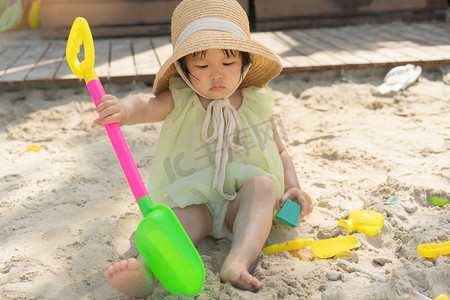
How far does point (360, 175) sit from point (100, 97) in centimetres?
106

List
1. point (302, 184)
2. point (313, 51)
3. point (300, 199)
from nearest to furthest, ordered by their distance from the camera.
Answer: point (300, 199) < point (302, 184) < point (313, 51)

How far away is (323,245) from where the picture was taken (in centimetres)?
144

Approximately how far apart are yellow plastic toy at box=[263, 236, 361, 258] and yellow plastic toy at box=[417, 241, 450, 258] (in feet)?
0.56

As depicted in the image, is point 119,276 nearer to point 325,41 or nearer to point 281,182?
point 281,182

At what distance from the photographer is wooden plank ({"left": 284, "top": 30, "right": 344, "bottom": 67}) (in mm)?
3016

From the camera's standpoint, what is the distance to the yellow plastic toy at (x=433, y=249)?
1.32 m

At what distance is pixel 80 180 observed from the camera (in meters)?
1.98

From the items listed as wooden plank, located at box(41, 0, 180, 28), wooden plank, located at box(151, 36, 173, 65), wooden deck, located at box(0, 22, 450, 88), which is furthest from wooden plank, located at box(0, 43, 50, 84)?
wooden plank, located at box(151, 36, 173, 65)

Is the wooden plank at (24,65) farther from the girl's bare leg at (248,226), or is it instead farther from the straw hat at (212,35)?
the girl's bare leg at (248,226)

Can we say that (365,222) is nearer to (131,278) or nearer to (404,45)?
(131,278)

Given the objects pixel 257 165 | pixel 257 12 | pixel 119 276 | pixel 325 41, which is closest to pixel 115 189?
pixel 257 165

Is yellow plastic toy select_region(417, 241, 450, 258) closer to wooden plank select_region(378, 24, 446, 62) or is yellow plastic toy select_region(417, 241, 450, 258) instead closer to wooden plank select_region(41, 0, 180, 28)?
wooden plank select_region(378, 24, 446, 62)

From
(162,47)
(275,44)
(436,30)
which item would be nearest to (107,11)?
(162,47)

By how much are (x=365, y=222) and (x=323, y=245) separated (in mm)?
168
